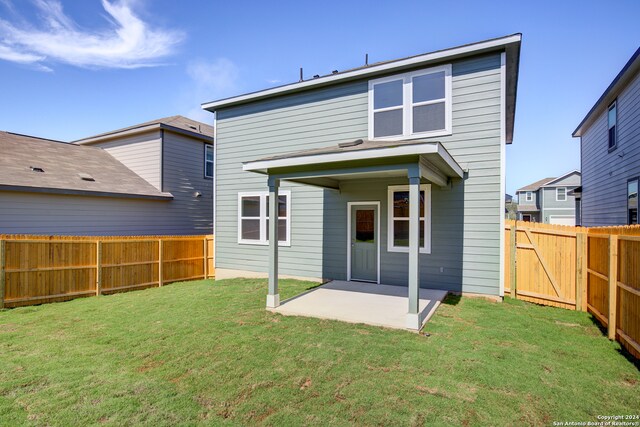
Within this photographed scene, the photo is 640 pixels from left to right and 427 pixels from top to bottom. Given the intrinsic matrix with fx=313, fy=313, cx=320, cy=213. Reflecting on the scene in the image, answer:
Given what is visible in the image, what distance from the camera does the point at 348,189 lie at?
27.4ft

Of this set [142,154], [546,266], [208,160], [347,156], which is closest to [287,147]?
[347,156]

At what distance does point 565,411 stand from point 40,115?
18.6 meters

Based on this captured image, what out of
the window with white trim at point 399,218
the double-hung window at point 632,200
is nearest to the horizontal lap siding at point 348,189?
the window with white trim at point 399,218

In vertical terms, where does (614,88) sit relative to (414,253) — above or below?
above

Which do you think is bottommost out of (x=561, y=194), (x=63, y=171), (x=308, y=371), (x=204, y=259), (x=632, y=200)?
(x=308, y=371)

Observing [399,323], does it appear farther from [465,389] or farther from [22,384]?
[22,384]

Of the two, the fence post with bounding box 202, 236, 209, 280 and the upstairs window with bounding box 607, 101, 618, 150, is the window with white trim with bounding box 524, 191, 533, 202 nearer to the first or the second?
the upstairs window with bounding box 607, 101, 618, 150

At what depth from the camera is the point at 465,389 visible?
3295 millimetres

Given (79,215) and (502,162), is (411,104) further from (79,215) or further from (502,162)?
(79,215)

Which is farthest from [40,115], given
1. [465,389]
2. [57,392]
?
[465,389]

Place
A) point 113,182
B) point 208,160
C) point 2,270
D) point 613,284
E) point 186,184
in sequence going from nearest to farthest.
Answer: point 613,284
point 2,270
point 113,182
point 186,184
point 208,160

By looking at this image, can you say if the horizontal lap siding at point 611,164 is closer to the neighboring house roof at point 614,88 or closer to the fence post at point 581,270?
the neighboring house roof at point 614,88

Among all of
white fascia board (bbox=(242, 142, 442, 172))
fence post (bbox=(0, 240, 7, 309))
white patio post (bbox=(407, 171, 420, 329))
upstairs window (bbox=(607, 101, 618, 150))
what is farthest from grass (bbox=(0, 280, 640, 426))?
upstairs window (bbox=(607, 101, 618, 150))

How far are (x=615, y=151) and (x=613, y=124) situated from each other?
999mm
